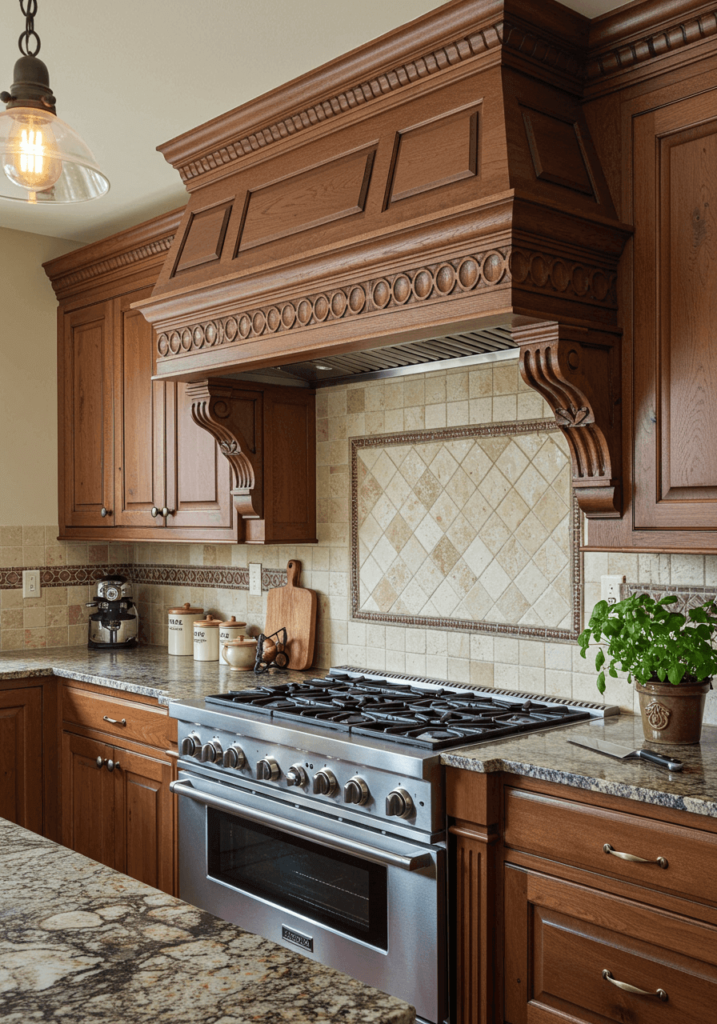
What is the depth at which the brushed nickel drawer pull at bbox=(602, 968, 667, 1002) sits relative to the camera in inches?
70.0

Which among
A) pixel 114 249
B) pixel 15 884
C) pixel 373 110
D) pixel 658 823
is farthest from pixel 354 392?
pixel 15 884

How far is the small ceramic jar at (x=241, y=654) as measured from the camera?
11.1 feet

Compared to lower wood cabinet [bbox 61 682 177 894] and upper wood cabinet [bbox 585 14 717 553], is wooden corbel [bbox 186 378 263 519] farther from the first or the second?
upper wood cabinet [bbox 585 14 717 553]

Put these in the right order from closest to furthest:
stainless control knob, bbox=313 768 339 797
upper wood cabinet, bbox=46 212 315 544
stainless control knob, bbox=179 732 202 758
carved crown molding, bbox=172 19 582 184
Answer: carved crown molding, bbox=172 19 582 184, stainless control knob, bbox=313 768 339 797, stainless control knob, bbox=179 732 202 758, upper wood cabinet, bbox=46 212 315 544

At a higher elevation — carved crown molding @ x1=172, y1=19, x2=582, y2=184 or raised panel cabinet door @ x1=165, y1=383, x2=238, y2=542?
carved crown molding @ x1=172, y1=19, x2=582, y2=184

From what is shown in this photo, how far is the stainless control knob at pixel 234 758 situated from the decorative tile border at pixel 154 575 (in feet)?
3.28

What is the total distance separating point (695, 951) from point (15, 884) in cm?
120

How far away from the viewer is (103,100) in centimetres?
277

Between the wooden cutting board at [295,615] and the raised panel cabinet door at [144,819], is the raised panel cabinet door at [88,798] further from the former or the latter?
the wooden cutting board at [295,615]

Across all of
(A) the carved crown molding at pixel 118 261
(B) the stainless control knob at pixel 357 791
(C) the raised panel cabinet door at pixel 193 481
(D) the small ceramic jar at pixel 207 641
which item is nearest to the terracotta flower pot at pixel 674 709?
(B) the stainless control knob at pixel 357 791

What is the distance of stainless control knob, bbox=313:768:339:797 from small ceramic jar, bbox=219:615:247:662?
4.13ft

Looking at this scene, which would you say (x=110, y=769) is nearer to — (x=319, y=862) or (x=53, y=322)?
(x=319, y=862)

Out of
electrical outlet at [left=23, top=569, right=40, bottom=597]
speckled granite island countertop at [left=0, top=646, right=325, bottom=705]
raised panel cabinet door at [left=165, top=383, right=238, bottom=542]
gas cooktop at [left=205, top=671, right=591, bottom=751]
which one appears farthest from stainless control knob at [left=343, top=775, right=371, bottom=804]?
electrical outlet at [left=23, top=569, right=40, bottom=597]

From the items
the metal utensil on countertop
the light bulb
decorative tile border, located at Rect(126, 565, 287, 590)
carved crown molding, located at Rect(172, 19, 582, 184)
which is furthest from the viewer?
decorative tile border, located at Rect(126, 565, 287, 590)
